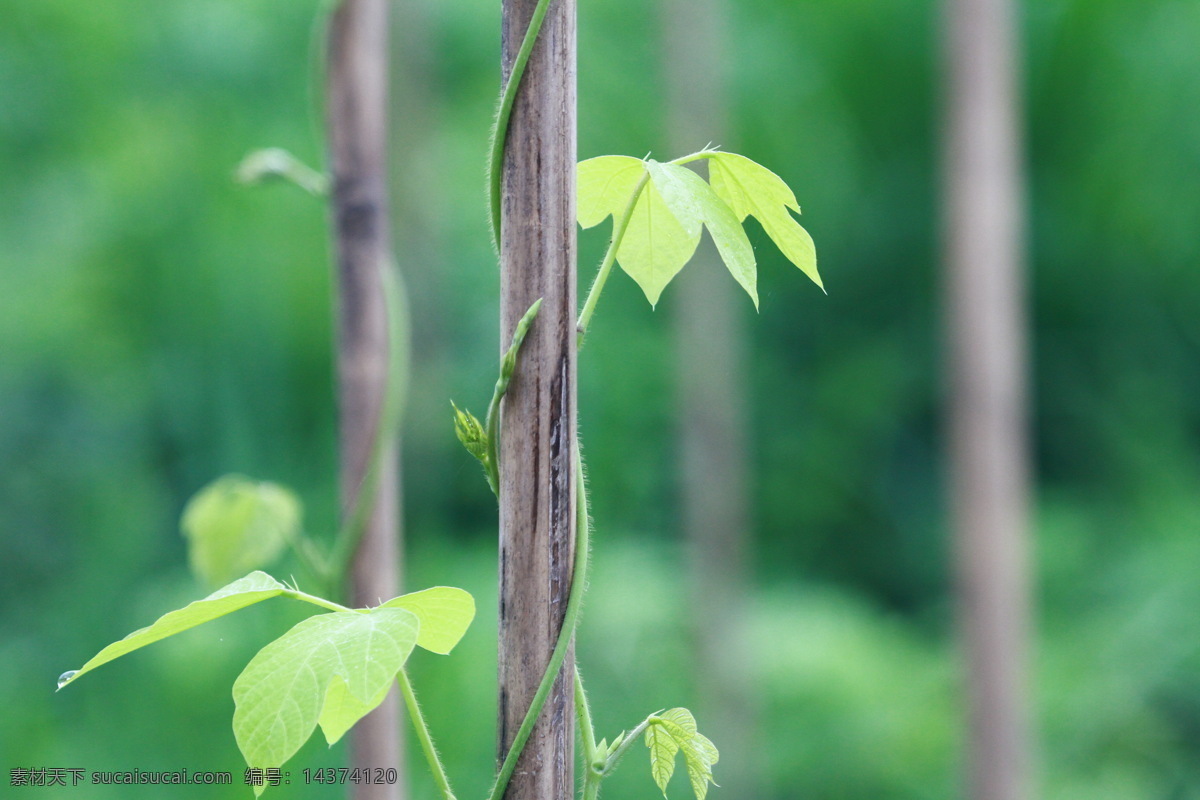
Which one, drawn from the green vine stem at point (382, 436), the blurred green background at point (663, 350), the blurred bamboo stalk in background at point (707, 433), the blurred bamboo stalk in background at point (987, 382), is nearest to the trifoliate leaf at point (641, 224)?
the green vine stem at point (382, 436)

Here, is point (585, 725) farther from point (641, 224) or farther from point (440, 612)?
point (641, 224)

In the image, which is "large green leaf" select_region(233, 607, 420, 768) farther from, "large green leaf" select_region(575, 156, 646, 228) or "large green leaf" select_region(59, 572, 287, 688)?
"large green leaf" select_region(575, 156, 646, 228)

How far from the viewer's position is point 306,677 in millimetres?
226

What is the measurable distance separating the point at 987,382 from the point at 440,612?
4.11 ft

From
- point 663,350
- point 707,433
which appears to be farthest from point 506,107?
point 663,350

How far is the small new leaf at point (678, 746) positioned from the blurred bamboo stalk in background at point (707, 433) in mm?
Answer: 1528

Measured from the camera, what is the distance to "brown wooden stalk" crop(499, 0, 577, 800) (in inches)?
9.8

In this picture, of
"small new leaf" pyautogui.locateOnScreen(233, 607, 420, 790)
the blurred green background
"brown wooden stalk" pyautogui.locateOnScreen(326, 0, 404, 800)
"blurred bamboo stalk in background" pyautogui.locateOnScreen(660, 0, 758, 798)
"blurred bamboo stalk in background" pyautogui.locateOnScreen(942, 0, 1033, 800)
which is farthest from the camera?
the blurred green background

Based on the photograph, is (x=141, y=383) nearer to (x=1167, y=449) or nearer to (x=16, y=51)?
(x=16, y=51)

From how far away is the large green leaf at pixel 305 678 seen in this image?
0.22 m

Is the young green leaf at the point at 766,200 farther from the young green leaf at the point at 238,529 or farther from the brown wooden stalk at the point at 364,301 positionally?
the young green leaf at the point at 238,529

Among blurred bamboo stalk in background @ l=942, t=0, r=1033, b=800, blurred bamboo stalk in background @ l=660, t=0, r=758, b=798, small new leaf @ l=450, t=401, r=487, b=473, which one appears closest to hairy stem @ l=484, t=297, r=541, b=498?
small new leaf @ l=450, t=401, r=487, b=473

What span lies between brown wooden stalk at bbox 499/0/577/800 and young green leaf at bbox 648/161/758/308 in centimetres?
3

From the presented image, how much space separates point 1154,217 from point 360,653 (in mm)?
2817
